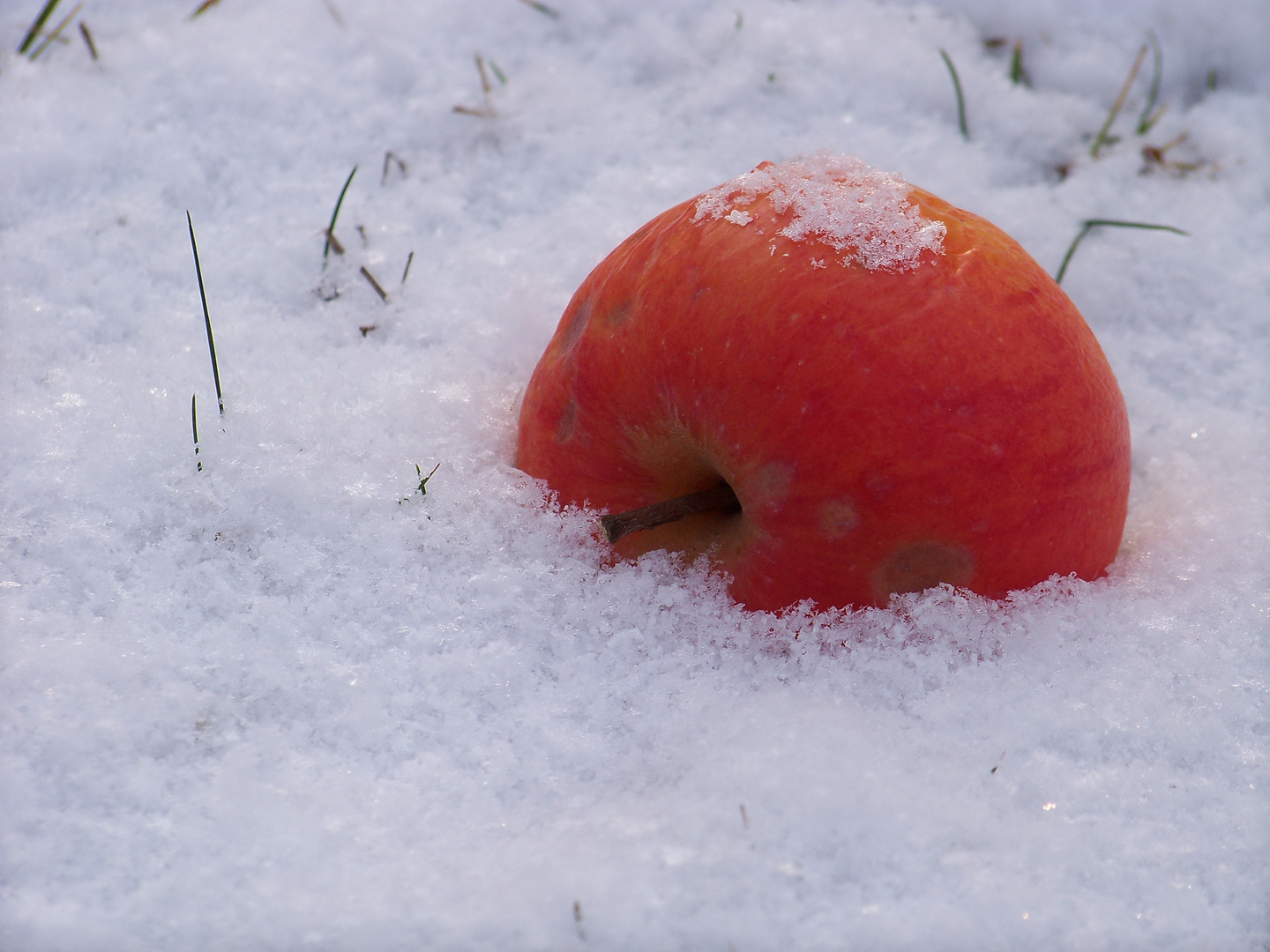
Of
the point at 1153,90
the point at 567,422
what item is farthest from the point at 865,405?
the point at 1153,90

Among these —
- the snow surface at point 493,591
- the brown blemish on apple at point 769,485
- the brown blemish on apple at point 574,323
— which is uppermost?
the brown blemish on apple at point 574,323

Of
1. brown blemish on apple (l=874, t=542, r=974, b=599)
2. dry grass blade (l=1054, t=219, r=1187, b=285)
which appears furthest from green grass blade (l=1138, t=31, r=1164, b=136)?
brown blemish on apple (l=874, t=542, r=974, b=599)

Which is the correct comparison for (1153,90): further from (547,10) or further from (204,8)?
(204,8)

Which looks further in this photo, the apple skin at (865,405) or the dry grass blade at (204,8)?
the dry grass blade at (204,8)

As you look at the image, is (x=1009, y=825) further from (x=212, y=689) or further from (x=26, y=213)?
(x=26, y=213)

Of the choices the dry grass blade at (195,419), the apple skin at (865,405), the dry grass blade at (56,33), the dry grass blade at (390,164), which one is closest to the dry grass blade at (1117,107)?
the apple skin at (865,405)

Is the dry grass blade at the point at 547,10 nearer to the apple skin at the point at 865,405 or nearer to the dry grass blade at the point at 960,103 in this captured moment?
the dry grass blade at the point at 960,103

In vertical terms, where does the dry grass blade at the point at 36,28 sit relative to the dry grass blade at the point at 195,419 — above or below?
above
